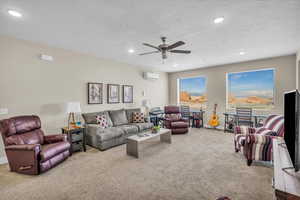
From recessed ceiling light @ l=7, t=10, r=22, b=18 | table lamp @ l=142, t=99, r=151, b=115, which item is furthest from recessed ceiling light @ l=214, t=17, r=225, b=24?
table lamp @ l=142, t=99, r=151, b=115

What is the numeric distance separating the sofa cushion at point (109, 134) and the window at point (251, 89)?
464cm

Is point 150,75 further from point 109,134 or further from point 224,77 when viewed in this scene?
point 109,134

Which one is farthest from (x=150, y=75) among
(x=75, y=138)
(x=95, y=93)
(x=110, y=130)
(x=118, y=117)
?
(x=75, y=138)

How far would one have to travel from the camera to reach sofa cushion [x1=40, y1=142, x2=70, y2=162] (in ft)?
8.41

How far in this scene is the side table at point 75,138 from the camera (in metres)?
3.46

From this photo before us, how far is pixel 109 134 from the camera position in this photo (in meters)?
3.82

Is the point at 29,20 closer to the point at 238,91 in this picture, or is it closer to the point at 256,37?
the point at 256,37

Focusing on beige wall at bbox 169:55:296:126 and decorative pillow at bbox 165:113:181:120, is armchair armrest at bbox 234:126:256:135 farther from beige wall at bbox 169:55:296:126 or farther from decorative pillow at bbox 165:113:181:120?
beige wall at bbox 169:55:296:126

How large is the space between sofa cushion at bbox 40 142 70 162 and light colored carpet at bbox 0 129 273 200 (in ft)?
0.98

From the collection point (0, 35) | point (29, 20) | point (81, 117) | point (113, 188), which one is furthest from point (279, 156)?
point (0, 35)

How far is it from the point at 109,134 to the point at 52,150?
1.35 meters

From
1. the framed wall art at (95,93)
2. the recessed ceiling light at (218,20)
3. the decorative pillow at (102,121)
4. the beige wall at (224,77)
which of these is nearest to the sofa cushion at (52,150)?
the decorative pillow at (102,121)

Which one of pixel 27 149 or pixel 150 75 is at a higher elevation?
pixel 150 75

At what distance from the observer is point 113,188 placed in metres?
2.17
